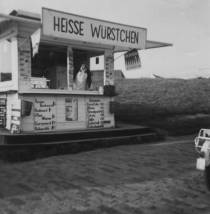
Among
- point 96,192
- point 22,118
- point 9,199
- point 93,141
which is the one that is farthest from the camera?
point 93,141

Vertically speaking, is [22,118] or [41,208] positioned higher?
[22,118]

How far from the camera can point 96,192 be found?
4.91 meters

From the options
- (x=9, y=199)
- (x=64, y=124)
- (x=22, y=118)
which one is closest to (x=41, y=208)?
(x=9, y=199)

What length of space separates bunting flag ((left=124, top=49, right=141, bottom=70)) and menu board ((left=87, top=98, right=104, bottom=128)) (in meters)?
1.64

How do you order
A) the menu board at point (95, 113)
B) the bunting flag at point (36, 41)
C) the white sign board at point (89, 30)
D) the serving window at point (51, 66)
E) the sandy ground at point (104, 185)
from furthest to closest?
the serving window at point (51, 66)
the menu board at point (95, 113)
the white sign board at point (89, 30)
the bunting flag at point (36, 41)
the sandy ground at point (104, 185)

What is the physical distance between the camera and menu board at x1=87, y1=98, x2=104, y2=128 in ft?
29.1

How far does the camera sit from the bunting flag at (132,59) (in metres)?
9.55

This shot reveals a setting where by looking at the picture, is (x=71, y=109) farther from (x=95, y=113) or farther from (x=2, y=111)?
(x=2, y=111)

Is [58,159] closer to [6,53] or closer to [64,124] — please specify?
[64,124]

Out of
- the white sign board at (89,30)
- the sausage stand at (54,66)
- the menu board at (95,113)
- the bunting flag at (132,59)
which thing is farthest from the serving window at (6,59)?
the bunting flag at (132,59)

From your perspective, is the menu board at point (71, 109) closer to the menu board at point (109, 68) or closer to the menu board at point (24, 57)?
the menu board at point (24, 57)

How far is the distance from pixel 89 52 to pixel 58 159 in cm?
367

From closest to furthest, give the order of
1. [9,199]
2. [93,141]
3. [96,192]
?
[9,199] → [96,192] → [93,141]

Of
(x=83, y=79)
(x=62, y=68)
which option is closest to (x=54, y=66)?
(x=62, y=68)
